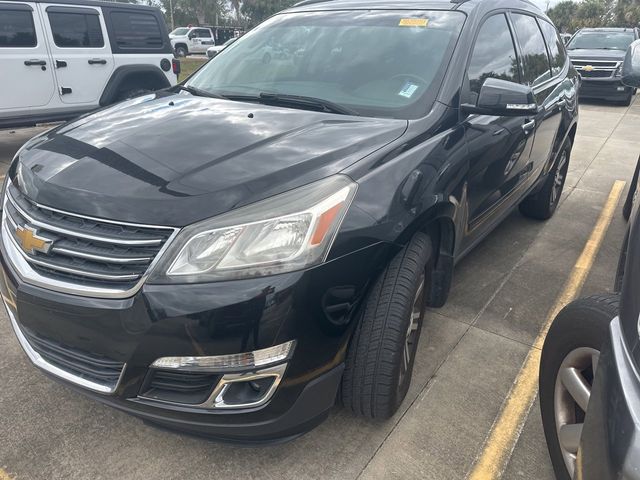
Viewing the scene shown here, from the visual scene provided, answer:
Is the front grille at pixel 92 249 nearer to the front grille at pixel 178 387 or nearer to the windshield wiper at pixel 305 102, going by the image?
the front grille at pixel 178 387

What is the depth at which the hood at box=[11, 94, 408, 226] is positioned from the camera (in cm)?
179

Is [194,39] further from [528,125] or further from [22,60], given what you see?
[528,125]

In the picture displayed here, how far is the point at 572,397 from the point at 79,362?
5.85 feet

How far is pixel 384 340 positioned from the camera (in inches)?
80.5

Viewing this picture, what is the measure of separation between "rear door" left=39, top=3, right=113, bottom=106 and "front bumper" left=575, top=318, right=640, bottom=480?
7.27m

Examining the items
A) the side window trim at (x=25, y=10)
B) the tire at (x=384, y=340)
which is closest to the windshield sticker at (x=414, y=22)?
the tire at (x=384, y=340)

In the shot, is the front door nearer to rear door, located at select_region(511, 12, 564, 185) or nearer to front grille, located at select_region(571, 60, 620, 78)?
rear door, located at select_region(511, 12, 564, 185)

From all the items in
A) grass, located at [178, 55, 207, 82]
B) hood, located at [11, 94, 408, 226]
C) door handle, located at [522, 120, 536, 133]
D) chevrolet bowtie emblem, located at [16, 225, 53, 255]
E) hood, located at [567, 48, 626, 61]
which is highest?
hood, located at [11, 94, 408, 226]

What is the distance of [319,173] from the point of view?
6.27 ft

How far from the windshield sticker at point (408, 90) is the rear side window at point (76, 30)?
5.86 metres

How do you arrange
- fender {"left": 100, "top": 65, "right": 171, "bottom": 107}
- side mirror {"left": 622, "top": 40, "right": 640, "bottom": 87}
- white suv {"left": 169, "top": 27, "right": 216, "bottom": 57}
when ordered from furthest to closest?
white suv {"left": 169, "top": 27, "right": 216, "bottom": 57}
fender {"left": 100, "top": 65, "right": 171, "bottom": 107}
side mirror {"left": 622, "top": 40, "right": 640, "bottom": 87}

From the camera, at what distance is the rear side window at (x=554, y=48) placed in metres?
4.32

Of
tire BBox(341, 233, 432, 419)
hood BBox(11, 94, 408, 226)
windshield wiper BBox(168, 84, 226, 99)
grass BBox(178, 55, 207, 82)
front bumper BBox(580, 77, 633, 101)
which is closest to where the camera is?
hood BBox(11, 94, 408, 226)

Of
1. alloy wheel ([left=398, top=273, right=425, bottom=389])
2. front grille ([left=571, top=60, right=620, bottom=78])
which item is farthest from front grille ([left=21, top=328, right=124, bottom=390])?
front grille ([left=571, top=60, right=620, bottom=78])
